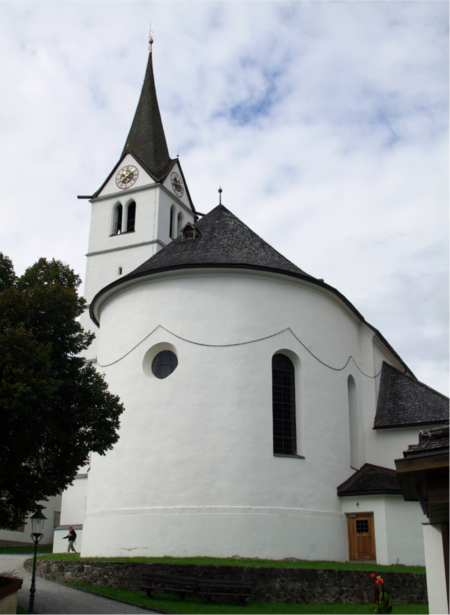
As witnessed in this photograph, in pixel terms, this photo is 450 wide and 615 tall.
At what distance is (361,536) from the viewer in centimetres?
2019

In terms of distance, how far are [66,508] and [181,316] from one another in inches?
575

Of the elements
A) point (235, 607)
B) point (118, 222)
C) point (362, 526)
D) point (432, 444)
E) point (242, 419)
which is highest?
point (118, 222)

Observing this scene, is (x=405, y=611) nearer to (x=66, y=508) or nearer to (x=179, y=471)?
(x=179, y=471)

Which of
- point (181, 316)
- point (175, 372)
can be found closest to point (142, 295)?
point (181, 316)

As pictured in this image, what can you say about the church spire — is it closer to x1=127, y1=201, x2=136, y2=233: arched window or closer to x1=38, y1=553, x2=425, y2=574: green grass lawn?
x1=127, y1=201, x2=136, y2=233: arched window

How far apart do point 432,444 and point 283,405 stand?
534 inches

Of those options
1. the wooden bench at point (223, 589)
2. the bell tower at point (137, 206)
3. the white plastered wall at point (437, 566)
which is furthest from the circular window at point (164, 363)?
the bell tower at point (137, 206)

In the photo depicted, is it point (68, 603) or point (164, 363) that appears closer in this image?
point (68, 603)

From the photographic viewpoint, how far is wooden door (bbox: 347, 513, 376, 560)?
1992cm

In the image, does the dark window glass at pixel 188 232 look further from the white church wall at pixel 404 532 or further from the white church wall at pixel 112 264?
the white church wall at pixel 112 264

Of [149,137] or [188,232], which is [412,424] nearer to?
[188,232]

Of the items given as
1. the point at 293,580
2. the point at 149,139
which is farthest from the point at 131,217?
the point at 293,580

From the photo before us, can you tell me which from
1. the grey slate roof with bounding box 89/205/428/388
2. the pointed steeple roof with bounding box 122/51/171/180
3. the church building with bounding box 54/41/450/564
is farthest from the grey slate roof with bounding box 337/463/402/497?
the pointed steeple roof with bounding box 122/51/171/180

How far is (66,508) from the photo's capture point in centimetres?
3042
